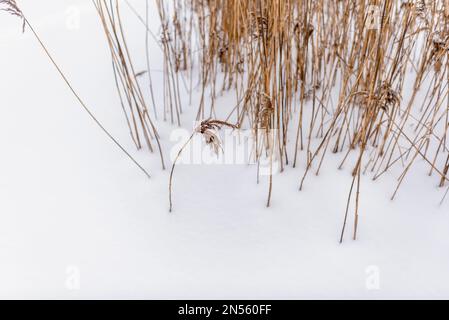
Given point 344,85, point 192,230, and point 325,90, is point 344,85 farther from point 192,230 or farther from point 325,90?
point 192,230

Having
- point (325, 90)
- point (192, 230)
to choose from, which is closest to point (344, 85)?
point (325, 90)

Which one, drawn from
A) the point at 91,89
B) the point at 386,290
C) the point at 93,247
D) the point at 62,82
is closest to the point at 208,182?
the point at 93,247

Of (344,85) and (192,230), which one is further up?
(344,85)

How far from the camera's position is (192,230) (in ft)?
3.28

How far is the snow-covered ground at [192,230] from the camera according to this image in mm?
896

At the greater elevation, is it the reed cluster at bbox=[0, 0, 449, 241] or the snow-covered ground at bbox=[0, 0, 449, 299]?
the reed cluster at bbox=[0, 0, 449, 241]

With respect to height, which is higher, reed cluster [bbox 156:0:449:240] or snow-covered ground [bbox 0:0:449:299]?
reed cluster [bbox 156:0:449:240]

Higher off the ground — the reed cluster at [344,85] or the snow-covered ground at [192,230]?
the reed cluster at [344,85]

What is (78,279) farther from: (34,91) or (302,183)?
(34,91)

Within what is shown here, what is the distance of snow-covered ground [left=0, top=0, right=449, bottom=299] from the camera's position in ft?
2.94

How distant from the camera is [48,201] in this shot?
3.51ft

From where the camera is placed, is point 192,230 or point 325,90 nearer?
point 192,230

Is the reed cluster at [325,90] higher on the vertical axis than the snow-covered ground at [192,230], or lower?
higher
